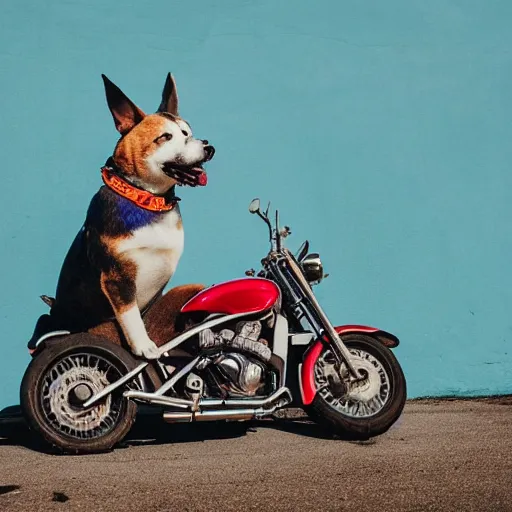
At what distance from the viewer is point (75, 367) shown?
15.3 feet

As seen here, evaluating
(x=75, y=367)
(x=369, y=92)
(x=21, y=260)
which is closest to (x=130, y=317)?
(x=75, y=367)

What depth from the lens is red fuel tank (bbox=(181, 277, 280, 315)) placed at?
15.8 feet

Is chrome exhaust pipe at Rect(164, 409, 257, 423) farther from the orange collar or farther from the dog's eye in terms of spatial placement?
the dog's eye

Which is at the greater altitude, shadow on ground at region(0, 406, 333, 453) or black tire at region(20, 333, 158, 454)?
black tire at region(20, 333, 158, 454)

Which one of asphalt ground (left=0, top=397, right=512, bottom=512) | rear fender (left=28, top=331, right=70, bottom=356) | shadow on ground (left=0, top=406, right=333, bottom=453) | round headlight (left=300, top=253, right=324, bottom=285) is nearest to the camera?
asphalt ground (left=0, top=397, right=512, bottom=512)

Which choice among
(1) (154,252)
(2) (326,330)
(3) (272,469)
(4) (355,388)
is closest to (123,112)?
(1) (154,252)

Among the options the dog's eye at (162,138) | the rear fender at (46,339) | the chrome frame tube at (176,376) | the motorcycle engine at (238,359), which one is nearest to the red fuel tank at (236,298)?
the motorcycle engine at (238,359)

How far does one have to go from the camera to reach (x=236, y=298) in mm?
4812

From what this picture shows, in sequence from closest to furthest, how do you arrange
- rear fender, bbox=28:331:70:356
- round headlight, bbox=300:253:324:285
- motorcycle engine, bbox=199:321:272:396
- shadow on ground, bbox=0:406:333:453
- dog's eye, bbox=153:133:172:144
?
motorcycle engine, bbox=199:321:272:396 < rear fender, bbox=28:331:70:356 < shadow on ground, bbox=0:406:333:453 < round headlight, bbox=300:253:324:285 < dog's eye, bbox=153:133:172:144

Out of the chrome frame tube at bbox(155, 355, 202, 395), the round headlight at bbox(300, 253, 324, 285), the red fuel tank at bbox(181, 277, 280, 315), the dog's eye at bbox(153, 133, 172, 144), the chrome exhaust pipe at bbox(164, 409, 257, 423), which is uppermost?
the dog's eye at bbox(153, 133, 172, 144)

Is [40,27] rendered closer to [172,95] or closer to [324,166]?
[172,95]

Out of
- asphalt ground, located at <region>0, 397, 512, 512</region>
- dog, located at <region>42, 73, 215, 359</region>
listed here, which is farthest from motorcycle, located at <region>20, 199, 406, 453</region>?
dog, located at <region>42, 73, 215, 359</region>

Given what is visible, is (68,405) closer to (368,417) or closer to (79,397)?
(79,397)

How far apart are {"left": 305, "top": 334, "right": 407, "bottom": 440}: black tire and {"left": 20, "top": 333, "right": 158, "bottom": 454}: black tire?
1.20 m
